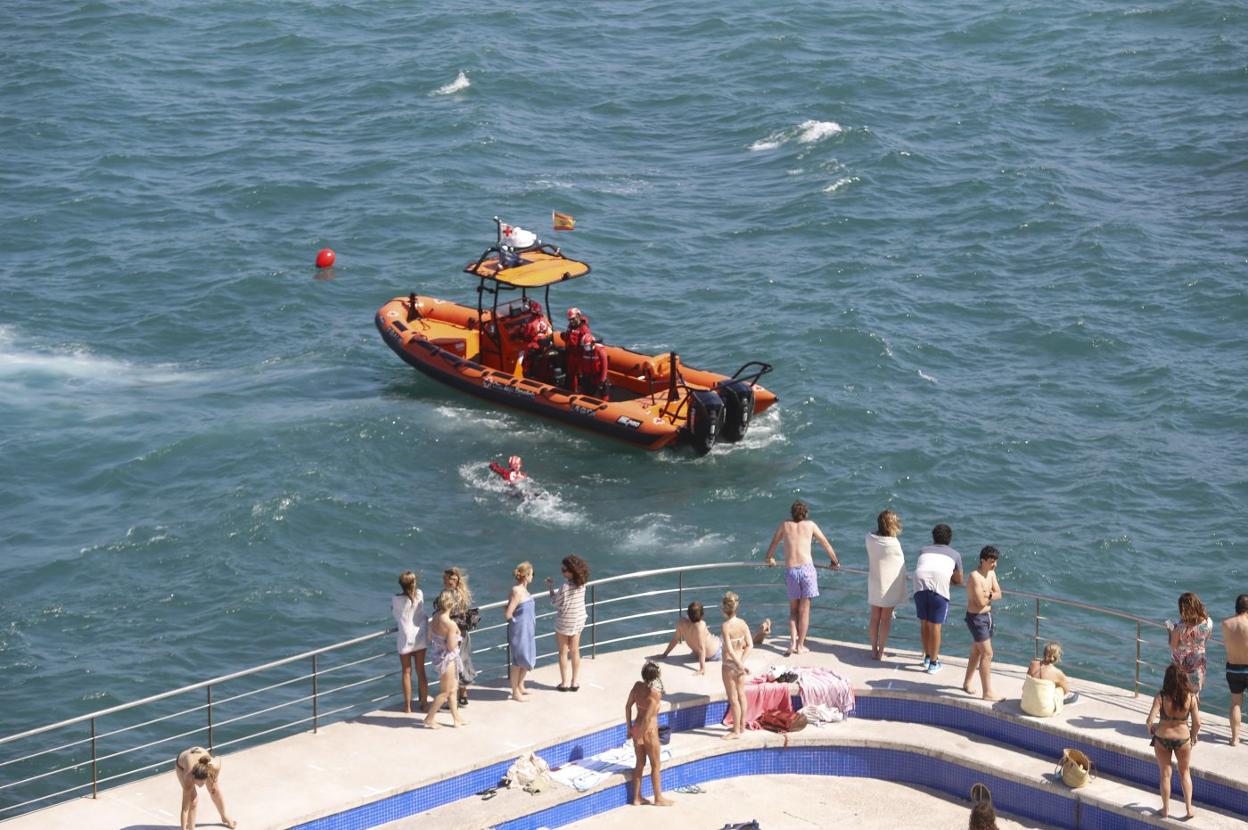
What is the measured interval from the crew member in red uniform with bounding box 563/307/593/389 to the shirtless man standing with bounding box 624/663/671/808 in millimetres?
15962

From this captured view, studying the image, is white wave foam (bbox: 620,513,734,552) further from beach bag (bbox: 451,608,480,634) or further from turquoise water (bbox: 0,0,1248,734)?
beach bag (bbox: 451,608,480,634)

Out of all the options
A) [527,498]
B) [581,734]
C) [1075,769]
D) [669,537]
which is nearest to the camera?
[1075,769]

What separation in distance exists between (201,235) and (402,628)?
27426mm

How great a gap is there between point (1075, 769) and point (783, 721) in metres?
2.70

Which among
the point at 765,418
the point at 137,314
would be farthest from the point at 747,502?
the point at 137,314

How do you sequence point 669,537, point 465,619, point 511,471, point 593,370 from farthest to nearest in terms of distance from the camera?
1. point 593,370
2. point 511,471
3. point 669,537
4. point 465,619

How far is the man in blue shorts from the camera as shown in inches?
Answer: 677

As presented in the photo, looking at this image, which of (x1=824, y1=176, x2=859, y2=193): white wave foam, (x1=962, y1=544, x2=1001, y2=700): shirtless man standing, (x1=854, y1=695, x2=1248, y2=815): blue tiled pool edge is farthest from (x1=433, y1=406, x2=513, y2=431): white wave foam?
(x1=962, y1=544, x2=1001, y2=700): shirtless man standing

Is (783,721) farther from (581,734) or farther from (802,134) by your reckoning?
(802,134)

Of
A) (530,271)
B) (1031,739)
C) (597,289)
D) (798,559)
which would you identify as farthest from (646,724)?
(597,289)

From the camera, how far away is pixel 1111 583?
26.3 metres

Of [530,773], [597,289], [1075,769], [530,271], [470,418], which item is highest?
[530,271]

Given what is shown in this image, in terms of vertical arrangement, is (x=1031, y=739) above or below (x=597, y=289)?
above

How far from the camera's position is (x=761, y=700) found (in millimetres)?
16938
